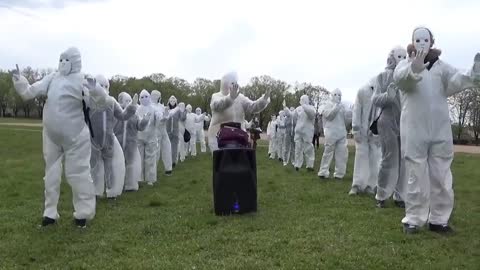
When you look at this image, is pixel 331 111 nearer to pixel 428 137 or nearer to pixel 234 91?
pixel 234 91

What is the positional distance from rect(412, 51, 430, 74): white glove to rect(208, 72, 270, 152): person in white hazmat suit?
2919 mm

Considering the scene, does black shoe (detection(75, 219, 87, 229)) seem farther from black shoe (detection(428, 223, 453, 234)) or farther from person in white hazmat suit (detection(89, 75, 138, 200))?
black shoe (detection(428, 223, 453, 234))

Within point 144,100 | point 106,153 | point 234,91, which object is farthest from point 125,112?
point 144,100

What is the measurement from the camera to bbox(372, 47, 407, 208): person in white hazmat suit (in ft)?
31.2

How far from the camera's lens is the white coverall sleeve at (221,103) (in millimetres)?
9669

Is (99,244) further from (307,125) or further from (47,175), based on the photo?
(307,125)

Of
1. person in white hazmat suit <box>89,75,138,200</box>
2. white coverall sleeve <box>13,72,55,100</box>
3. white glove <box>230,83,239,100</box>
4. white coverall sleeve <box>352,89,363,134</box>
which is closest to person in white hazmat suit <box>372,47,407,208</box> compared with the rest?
white coverall sleeve <box>352,89,363,134</box>

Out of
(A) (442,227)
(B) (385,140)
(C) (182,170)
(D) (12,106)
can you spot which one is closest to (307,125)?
(C) (182,170)

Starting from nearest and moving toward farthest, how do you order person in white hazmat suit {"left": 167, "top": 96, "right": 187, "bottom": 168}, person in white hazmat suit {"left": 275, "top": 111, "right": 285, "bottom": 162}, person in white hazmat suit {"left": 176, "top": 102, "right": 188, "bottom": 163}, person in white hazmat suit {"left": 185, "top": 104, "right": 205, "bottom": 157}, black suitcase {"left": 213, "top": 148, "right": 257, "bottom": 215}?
black suitcase {"left": 213, "top": 148, "right": 257, "bottom": 215}, person in white hazmat suit {"left": 167, "top": 96, "right": 187, "bottom": 168}, person in white hazmat suit {"left": 176, "top": 102, "right": 188, "bottom": 163}, person in white hazmat suit {"left": 275, "top": 111, "right": 285, "bottom": 162}, person in white hazmat suit {"left": 185, "top": 104, "right": 205, "bottom": 157}

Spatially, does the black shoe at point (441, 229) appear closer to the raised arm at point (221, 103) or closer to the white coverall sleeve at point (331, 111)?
the raised arm at point (221, 103)

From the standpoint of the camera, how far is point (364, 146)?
11797 mm

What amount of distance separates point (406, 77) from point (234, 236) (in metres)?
2.82

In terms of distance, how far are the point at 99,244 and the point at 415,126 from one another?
161 inches

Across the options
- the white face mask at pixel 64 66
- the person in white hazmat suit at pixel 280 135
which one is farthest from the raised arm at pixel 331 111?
the white face mask at pixel 64 66
